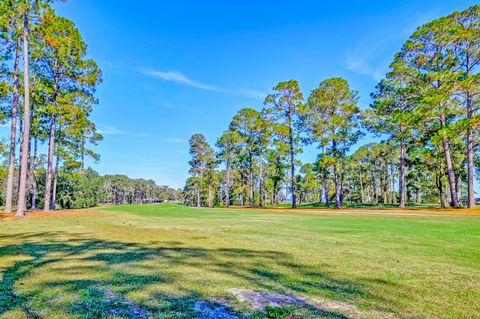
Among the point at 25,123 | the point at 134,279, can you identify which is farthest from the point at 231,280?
the point at 25,123

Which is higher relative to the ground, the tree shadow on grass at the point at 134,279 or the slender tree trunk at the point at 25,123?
the slender tree trunk at the point at 25,123

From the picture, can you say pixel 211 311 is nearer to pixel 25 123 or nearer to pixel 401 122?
pixel 25 123

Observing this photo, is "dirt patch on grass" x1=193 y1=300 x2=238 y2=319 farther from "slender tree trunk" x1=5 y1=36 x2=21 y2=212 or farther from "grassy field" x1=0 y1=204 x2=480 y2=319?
"slender tree trunk" x1=5 y1=36 x2=21 y2=212

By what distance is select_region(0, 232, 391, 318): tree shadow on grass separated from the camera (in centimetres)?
298

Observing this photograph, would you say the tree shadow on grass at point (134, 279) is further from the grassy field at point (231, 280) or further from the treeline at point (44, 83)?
the treeline at point (44, 83)

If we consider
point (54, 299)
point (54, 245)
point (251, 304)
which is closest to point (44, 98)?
point (54, 245)

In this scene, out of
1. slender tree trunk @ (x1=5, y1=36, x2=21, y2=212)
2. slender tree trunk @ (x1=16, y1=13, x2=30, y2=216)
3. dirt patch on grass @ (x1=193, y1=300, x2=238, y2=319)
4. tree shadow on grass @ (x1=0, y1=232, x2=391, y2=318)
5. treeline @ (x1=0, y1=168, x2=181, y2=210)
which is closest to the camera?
dirt patch on grass @ (x1=193, y1=300, x2=238, y2=319)

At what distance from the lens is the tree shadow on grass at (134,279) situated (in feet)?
9.77

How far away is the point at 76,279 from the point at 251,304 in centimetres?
263

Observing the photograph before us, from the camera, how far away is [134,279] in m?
4.01

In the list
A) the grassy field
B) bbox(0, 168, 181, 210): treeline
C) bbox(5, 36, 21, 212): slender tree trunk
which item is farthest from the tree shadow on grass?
bbox(0, 168, 181, 210): treeline

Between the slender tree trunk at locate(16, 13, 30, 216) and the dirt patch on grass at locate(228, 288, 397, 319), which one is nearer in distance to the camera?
the dirt patch on grass at locate(228, 288, 397, 319)

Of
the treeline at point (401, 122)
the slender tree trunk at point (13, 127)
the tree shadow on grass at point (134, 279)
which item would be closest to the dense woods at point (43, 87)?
the slender tree trunk at point (13, 127)

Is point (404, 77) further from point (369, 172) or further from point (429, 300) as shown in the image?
point (369, 172)
